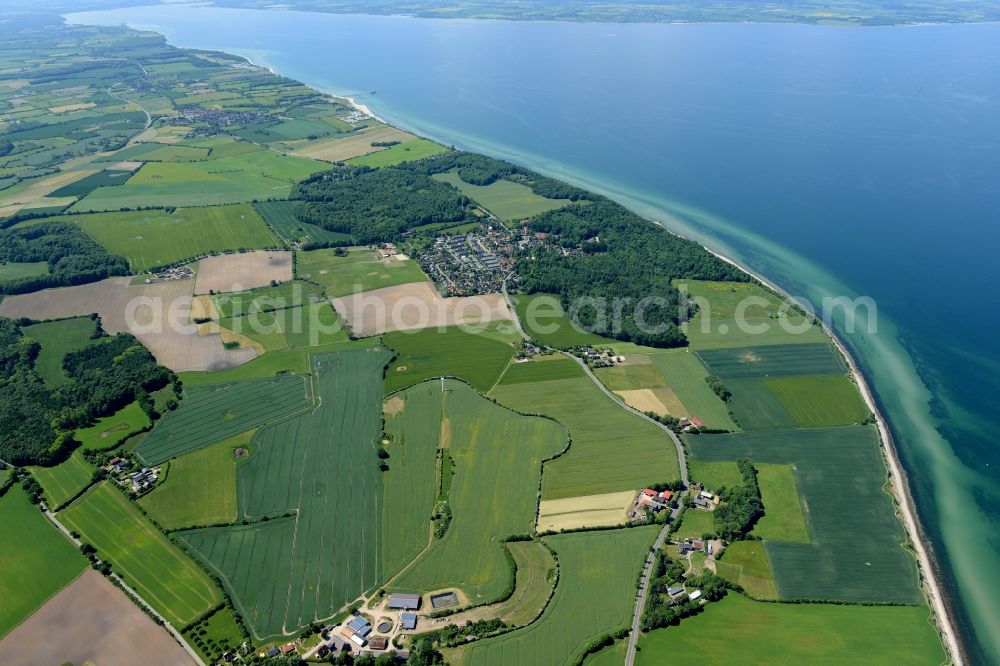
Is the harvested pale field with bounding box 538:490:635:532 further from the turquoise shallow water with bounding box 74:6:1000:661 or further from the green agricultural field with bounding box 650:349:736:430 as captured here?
the turquoise shallow water with bounding box 74:6:1000:661

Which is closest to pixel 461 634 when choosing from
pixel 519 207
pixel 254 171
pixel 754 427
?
pixel 754 427

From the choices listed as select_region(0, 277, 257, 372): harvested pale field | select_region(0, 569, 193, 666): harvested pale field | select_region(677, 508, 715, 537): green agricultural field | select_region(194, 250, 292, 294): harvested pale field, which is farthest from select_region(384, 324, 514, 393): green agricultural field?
select_region(0, 569, 193, 666): harvested pale field

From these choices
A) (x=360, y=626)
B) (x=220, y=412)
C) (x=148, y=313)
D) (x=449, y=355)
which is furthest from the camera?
(x=148, y=313)

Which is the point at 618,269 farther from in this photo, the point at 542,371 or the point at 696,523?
the point at 696,523

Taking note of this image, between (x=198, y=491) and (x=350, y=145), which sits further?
(x=350, y=145)

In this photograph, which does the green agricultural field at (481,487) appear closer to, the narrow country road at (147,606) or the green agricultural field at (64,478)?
the narrow country road at (147,606)

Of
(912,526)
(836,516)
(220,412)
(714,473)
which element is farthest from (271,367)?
(912,526)
